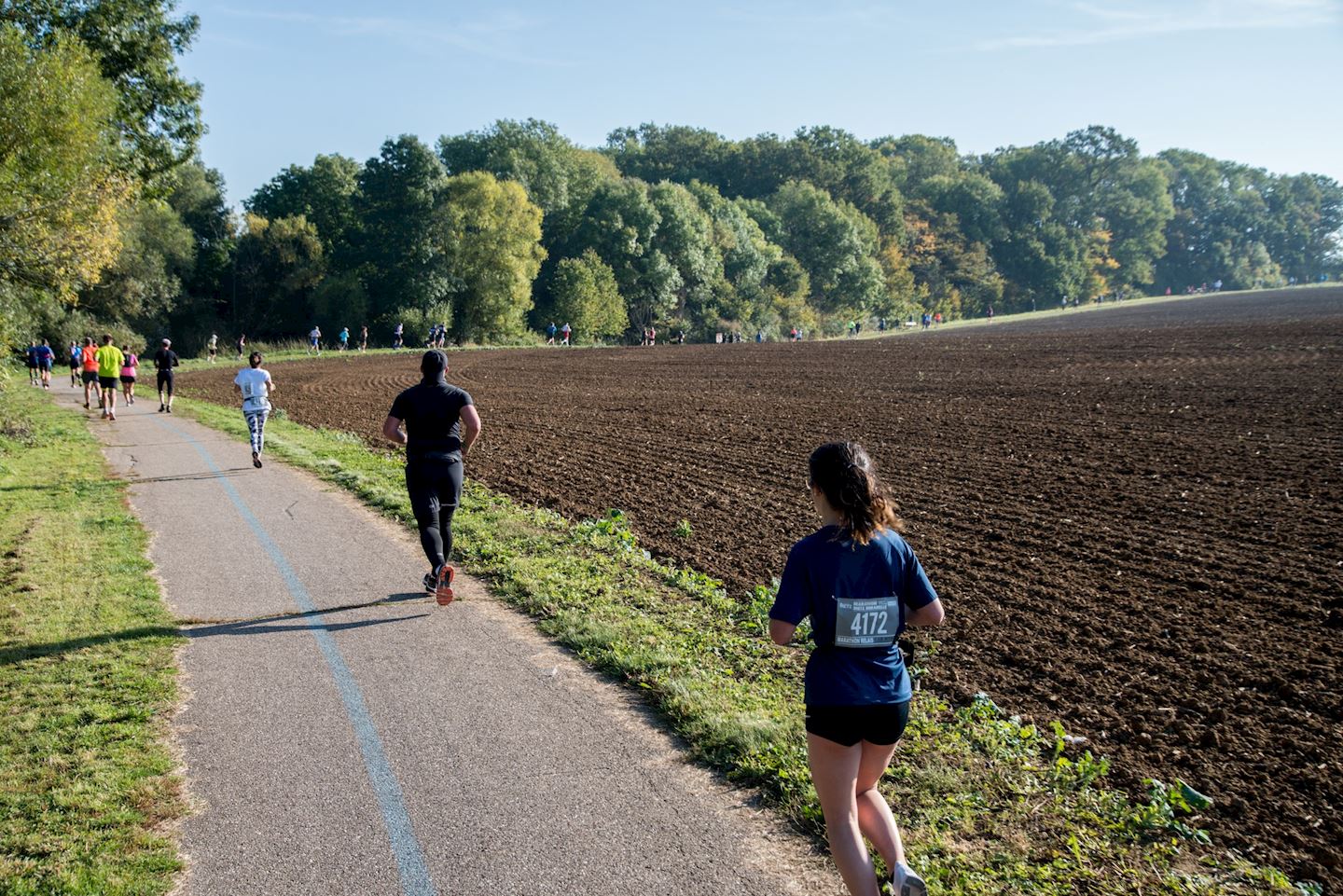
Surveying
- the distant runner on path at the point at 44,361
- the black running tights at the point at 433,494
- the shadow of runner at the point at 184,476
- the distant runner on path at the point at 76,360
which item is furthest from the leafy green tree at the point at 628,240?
the black running tights at the point at 433,494

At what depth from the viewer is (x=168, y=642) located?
759 cm

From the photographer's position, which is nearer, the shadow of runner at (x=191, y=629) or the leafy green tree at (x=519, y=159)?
the shadow of runner at (x=191, y=629)

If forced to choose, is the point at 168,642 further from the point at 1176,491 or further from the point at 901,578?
the point at 1176,491

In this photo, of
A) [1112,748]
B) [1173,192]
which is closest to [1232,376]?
[1112,748]

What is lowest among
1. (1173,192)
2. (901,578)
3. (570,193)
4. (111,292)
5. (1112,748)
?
(1112,748)

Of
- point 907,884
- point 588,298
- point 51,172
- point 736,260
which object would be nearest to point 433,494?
point 907,884

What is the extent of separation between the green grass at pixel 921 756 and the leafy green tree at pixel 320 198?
6990 cm

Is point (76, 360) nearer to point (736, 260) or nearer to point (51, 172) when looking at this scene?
point (51, 172)

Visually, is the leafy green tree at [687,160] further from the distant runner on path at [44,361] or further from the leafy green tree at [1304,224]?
the leafy green tree at [1304,224]

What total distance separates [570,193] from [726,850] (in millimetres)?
83843

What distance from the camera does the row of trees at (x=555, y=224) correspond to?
2314 cm

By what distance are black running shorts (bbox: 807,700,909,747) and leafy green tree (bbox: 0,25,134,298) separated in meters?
20.3

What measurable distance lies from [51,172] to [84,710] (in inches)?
725

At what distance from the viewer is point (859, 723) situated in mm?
3746
